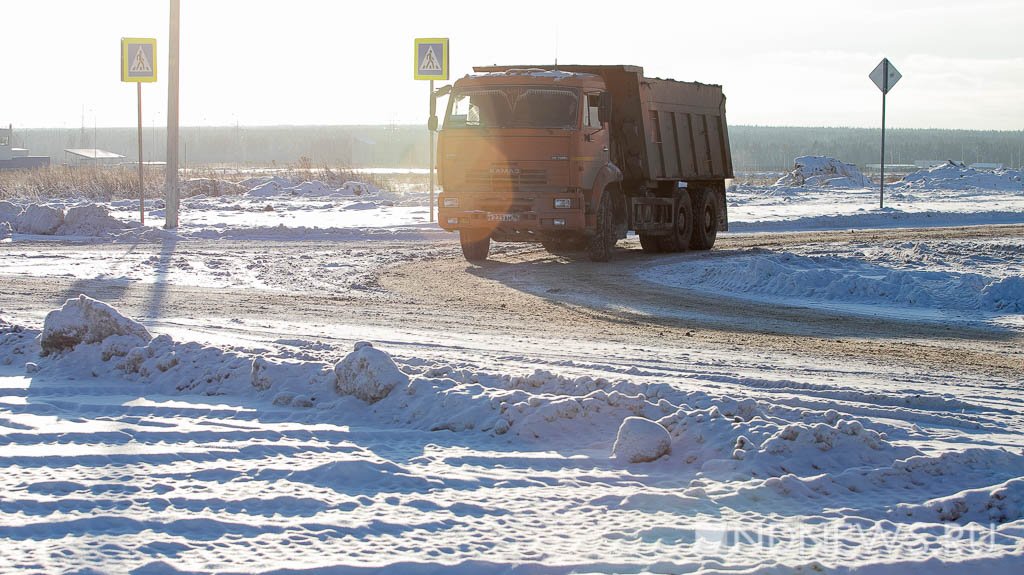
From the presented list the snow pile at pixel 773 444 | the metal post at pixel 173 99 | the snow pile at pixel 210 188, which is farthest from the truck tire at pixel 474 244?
the snow pile at pixel 210 188

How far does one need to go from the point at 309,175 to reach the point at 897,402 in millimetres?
40755

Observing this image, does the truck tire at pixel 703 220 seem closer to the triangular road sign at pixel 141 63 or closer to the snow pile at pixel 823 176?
the triangular road sign at pixel 141 63

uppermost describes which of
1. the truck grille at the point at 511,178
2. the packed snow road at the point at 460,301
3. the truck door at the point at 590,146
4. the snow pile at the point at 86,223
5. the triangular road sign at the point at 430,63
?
the triangular road sign at the point at 430,63

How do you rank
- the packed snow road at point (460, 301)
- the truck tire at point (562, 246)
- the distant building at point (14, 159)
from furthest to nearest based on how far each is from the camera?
the distant building at point (14, 159)
the truck tire at point (562, 246)
the packed snow road at point (460, 301)

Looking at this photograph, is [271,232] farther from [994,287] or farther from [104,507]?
[104,507]

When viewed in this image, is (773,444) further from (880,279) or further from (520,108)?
(520,108)

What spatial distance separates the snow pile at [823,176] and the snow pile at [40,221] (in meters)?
34.2

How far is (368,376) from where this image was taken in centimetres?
725

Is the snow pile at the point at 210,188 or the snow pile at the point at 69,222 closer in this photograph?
the snow pile at the point at 69,222

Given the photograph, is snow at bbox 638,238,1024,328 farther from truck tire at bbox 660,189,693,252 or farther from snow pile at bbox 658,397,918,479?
snow pile at bbox 658,397,918,479

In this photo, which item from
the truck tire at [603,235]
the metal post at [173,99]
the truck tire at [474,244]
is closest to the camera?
the truck tire at [603,235]

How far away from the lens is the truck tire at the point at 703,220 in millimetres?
21578

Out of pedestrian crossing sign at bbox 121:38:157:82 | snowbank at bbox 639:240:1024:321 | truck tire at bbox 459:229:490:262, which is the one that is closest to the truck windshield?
truck tire at bbox 459:229:490:262

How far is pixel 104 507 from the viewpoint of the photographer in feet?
16.7
